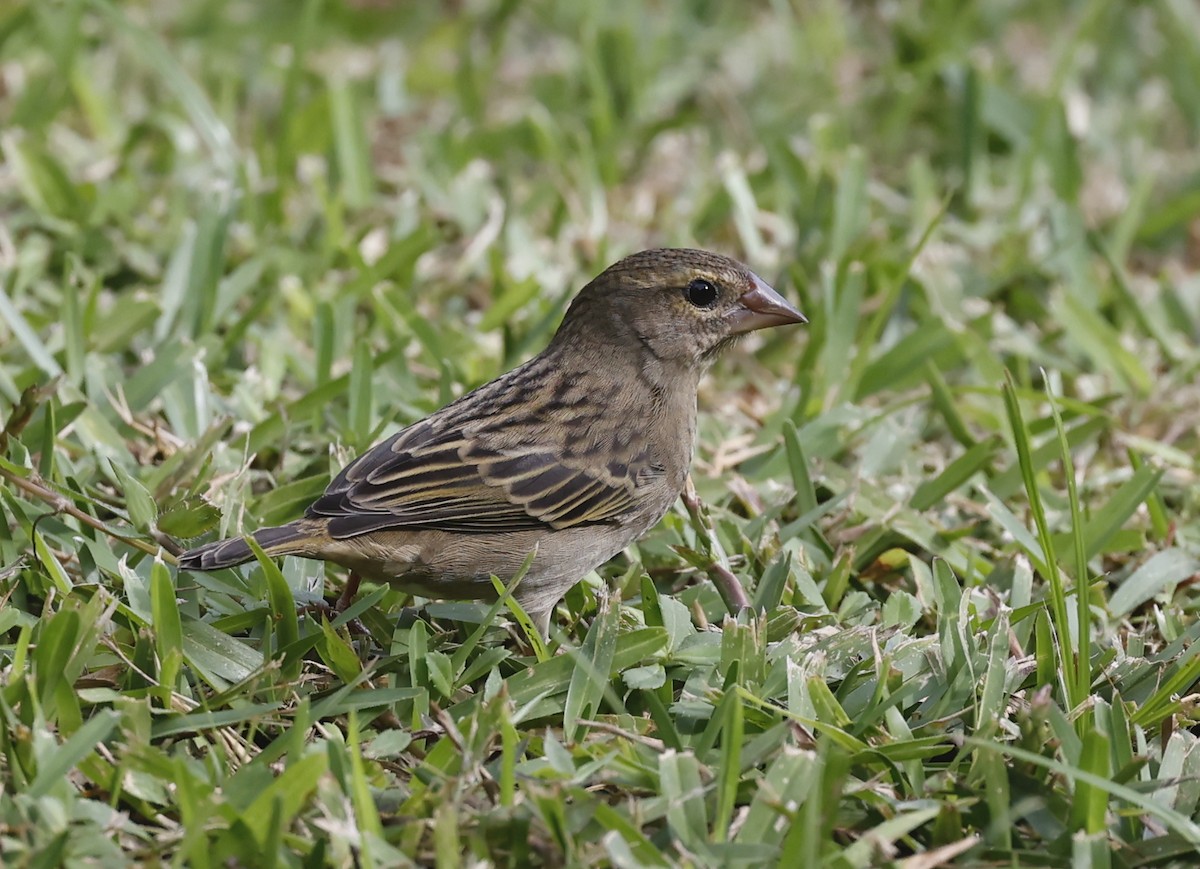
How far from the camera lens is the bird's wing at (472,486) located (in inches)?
154

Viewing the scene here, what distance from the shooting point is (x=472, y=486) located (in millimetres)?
4043

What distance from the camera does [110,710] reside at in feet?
11.2

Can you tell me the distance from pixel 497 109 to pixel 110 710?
185 inches

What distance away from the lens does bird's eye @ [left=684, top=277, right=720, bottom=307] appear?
447 centimetres

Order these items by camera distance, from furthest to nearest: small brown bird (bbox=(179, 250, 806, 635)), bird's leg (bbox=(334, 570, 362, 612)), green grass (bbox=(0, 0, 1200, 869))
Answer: bird's leg (bbox=(334, 570, 362, 612)), small brown bird (bbox=(179, 250, 806, 635)), green grass (bbox=(0, 0, 1200, 869))

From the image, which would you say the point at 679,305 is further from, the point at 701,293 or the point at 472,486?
the point at 472,486

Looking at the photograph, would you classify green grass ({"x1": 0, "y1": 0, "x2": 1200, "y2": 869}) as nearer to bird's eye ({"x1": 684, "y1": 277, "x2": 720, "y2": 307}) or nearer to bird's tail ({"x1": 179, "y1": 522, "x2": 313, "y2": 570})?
bird's tail ({"x1": 179, "y1": 522, "x2": 313, "y2": 570})

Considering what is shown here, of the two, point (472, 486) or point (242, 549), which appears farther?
point (472, 486)

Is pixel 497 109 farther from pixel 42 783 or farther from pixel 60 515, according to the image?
pixel 42 783

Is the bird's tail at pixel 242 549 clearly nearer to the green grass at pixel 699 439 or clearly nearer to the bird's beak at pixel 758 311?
the green grass at pixel 699 439

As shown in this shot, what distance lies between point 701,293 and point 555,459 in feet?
2.30

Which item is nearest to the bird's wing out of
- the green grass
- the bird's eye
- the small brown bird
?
the small brown bird

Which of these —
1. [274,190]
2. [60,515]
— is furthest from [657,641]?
→ [274,190]

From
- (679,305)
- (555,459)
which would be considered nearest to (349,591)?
(555,459)
